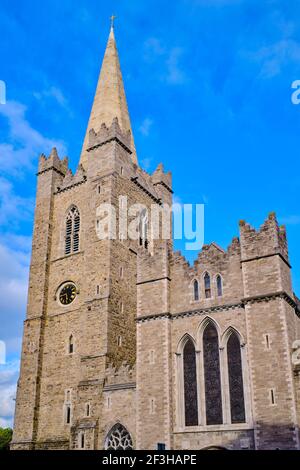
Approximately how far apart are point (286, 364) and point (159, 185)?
23.9m

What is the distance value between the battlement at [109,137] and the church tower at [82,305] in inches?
2.9

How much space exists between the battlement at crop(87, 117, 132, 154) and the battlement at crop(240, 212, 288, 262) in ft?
48.5

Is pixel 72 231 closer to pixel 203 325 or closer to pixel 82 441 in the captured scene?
pixel 203 325

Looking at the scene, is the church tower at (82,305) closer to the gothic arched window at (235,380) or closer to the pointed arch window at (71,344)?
the pointed arch window at (71,344)

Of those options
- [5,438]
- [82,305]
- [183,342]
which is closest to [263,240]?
[183,342]

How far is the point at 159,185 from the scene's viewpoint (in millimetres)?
44000

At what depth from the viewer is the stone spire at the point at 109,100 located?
143ft

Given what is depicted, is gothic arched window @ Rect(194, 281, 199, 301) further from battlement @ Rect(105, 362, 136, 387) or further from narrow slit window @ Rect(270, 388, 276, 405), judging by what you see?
narrow slit window @ Rect(270, 388, 276, 405)

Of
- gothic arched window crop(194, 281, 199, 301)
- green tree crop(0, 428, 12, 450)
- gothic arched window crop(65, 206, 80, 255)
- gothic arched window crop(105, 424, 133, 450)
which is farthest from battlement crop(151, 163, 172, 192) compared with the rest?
green tree crop(0, 428, 12, 450)

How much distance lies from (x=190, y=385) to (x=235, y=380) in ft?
8.01

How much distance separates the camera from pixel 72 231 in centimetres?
3762


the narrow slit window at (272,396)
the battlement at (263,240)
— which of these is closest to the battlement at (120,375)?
the narrow slit window at (272,396)

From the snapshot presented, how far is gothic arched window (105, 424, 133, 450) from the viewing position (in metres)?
26.8

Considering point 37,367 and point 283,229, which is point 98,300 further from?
point 283,229
